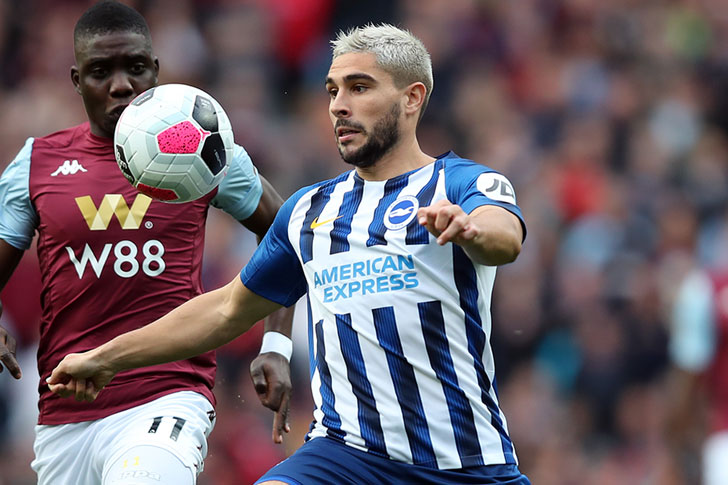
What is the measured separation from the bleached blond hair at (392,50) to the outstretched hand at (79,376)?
1.65m

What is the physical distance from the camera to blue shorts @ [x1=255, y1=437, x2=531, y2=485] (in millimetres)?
4613

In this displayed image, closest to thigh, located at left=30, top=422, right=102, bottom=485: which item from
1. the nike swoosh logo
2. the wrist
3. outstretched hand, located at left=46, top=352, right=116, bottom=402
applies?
outstretched hand, located at left=46, top=352, right=116, bottom=402

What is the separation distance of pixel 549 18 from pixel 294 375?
6.83 metres

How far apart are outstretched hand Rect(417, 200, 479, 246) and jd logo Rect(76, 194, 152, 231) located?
1939mm

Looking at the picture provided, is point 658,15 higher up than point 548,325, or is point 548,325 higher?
point 658,15

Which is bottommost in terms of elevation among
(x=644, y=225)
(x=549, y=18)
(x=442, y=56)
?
(x=644, y=225)

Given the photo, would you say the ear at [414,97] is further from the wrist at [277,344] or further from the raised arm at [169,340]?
the wrist at [277,344]

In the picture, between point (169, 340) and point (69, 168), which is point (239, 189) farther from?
point (169, 340)

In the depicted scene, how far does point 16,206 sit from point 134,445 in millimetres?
1405

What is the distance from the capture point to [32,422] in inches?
371

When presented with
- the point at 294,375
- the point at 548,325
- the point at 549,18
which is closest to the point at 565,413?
the point at 548,325

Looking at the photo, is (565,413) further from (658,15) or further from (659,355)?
(658,15)

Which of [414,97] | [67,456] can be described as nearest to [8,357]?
[67,456]

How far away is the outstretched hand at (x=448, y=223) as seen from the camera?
161 inches
